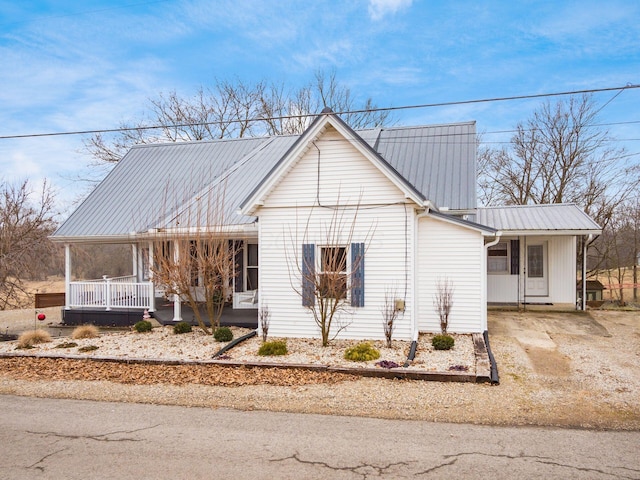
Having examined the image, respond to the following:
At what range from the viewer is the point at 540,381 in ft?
27.7

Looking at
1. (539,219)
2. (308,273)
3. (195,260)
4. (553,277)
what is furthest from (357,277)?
(553,277)

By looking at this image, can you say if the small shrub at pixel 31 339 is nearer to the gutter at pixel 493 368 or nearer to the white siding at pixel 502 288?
the gutter at pixel 493 368

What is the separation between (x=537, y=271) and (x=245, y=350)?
38.1ft

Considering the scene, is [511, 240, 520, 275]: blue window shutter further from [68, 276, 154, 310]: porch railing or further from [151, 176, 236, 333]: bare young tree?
[68, 276, 154, 310]: porch railing

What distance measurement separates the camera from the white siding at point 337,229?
11.5m

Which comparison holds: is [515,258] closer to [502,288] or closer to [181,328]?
[502,288]

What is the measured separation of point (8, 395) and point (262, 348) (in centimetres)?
448

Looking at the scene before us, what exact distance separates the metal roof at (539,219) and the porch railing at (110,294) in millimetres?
11254

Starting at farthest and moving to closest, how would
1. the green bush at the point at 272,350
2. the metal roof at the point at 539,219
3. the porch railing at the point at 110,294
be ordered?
the metal roof at the point at 539,219 → the porch railing at the point at 110,294 → the green bush at the point at 272,350

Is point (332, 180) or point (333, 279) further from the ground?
point (332, 180)

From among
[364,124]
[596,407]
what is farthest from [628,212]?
[596,407]

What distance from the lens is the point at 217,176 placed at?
17.8m

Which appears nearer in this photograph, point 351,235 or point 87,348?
point 87,348

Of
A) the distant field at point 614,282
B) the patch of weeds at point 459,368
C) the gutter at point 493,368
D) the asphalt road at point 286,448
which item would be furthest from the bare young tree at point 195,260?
the distant field at point 614,282
